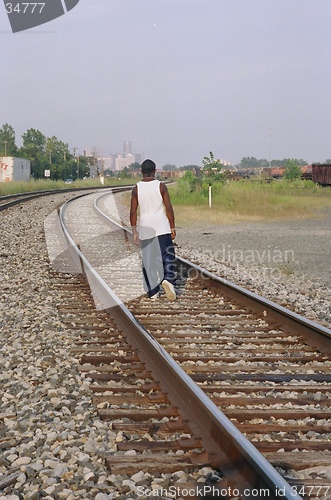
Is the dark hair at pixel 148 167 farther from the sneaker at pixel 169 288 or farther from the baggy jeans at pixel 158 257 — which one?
the sneaker at pixel 169 288

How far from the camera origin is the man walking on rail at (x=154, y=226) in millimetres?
7844

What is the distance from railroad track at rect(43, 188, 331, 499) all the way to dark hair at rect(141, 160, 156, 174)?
1544 millimetres

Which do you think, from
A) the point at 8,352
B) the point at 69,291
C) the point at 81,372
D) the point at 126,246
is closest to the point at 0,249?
the point at 126,246

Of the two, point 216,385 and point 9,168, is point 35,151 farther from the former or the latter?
point 216,385

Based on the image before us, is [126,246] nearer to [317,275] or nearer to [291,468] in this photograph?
[317,275]

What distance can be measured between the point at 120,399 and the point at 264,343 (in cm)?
210

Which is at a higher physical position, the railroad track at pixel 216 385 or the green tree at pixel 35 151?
the green tree at pixel 35 151

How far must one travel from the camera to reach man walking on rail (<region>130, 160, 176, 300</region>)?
784 cm

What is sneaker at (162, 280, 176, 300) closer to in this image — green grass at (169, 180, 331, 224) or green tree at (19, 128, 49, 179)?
green grass at (169, 180, 331, 224)

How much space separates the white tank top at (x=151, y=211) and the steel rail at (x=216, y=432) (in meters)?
2.02

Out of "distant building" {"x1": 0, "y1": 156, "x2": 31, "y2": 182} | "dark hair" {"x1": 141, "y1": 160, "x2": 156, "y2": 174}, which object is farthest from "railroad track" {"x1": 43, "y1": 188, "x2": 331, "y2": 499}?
"distant building" {"x1": 0, "y1": 156, "x2": 31, "y2": 182}

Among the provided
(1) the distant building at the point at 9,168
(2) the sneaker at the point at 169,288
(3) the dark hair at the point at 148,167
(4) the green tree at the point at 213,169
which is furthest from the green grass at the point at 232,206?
(1) the distant building at the point at 9,168

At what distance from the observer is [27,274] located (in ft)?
35.9

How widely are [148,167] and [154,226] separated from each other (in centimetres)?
72
